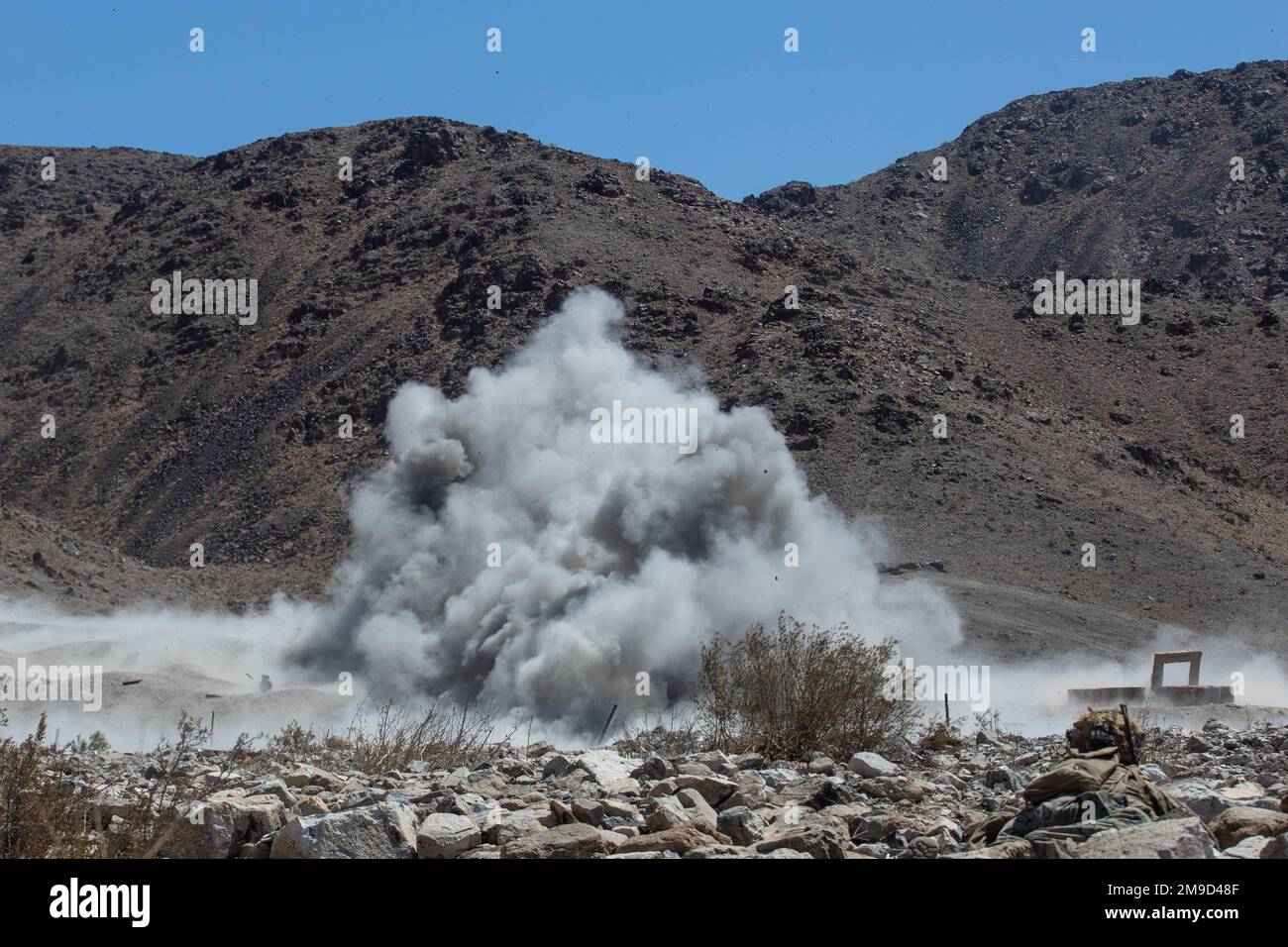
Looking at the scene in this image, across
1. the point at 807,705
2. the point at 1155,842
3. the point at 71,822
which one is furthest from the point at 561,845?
the point at 807,705

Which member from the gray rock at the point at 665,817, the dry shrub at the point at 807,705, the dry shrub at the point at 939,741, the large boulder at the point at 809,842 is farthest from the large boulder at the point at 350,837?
the dry shrub at the point at 939,741

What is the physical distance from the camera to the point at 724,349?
58438 millimetres

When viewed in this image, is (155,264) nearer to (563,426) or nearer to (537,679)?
(563,426)

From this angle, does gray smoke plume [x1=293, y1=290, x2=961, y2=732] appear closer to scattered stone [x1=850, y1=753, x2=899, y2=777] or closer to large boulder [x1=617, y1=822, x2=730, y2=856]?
scattered stone [x1=850, y1=753, x2=899, y2=777]

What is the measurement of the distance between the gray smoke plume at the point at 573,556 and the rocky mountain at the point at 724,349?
6010 mm

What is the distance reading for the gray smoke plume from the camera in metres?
31.2

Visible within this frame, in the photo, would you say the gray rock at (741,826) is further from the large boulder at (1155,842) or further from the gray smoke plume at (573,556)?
the gray smoke plume at (573,556)

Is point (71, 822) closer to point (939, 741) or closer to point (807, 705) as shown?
point (807, 705)

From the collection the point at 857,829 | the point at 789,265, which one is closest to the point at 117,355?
the point at 789,265

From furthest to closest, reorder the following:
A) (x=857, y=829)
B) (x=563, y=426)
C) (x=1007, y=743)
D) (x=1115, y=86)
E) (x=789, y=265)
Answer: (x=1115, y=86), (x=789, y=265), (x=563, y=426), (x=1007, y=743), (x=857, y=829)

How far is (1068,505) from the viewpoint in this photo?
46656 mm

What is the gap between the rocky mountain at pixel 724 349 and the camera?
1799 inches

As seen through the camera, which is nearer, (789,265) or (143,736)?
(143,736)
